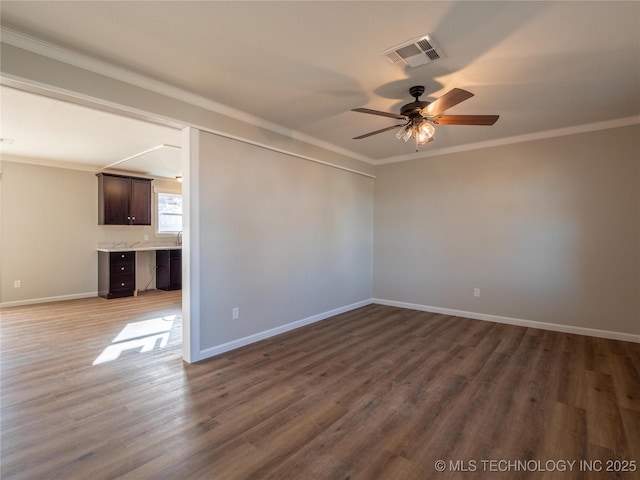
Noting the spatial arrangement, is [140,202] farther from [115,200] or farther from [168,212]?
[168,212]

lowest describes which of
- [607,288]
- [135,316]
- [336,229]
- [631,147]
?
[135,316]

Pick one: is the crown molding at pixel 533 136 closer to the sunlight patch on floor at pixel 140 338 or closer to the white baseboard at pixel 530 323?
the white baseboard at pixel 530 323

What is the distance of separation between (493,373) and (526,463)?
1184 millimetres

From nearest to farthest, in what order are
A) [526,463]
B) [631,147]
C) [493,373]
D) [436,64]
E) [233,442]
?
1. [526,463]
2. [233,442]
3. [436,64]
4. [493,373]
5. [631,147]

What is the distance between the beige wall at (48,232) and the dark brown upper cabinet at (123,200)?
0.27 metres

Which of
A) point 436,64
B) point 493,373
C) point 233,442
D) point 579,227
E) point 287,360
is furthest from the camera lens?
point 579,227

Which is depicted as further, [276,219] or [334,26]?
[276,219]

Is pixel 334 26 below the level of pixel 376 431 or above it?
above

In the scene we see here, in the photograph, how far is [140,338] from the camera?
3740mm

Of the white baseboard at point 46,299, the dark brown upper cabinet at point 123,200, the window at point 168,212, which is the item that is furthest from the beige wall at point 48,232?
the window at point 168,212

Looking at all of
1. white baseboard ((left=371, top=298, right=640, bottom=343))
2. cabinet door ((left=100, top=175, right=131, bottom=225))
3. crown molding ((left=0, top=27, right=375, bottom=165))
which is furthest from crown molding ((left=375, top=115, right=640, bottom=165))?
cabinet door ((left=100, top=175, right=131, bottom=225))

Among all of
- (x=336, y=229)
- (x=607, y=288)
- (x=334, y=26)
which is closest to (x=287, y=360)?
(x=336, y=229)

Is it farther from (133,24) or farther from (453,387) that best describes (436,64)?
(453,387)

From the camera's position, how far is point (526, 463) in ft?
5.64
